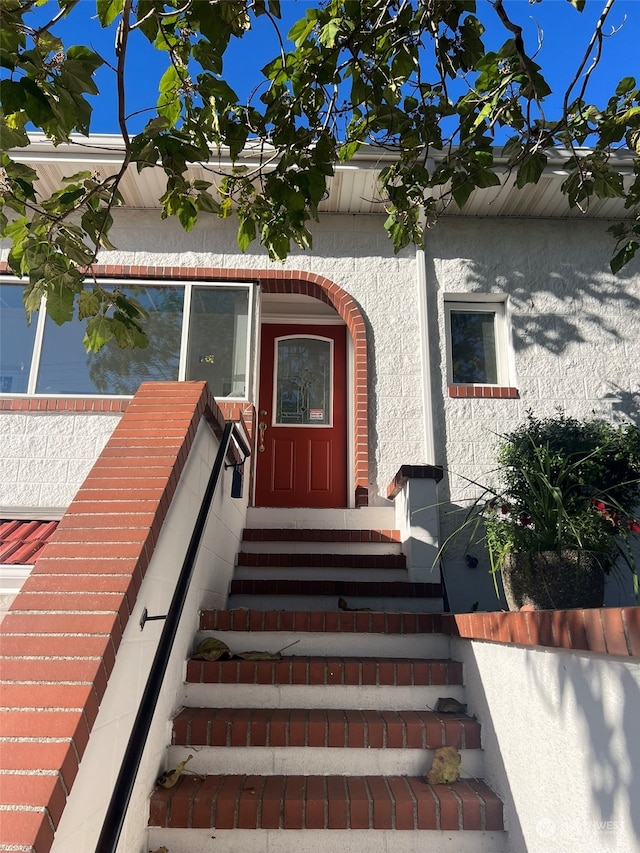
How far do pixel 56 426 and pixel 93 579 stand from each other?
3.81 meters

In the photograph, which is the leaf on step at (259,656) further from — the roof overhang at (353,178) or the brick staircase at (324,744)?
the roof overhang at (353,178)

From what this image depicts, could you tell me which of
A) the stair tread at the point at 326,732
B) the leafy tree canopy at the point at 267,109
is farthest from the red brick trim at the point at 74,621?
the stair tread at the point at 326,732

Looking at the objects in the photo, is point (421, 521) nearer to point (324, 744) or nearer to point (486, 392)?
point (486, 392)

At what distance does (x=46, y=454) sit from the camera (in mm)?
5621

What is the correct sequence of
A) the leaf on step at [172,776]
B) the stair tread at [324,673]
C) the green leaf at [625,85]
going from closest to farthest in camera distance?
the leaf on step at [172,776]
the green leaf at [625,85]
the stair tread at [324,673]

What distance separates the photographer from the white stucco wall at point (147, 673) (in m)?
1.99

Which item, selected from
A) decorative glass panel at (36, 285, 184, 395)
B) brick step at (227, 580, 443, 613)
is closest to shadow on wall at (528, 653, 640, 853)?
brick step at (227, 580, 443, 613)

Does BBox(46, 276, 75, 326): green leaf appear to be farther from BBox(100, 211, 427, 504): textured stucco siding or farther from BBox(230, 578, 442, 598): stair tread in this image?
BBox(100, 211, 427, 504): textured stucco siding

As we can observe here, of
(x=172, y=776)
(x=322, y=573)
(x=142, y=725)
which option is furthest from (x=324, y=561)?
(x=142, y=725)

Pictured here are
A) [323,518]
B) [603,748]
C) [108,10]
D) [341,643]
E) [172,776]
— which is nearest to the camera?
[603,748]

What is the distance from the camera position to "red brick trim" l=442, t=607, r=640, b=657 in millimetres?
1687

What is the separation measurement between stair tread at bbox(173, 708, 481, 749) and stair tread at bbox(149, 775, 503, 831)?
9.7 inches

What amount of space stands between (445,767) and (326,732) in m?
0.57

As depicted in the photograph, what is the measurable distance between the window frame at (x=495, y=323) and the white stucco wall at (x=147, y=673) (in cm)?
291
